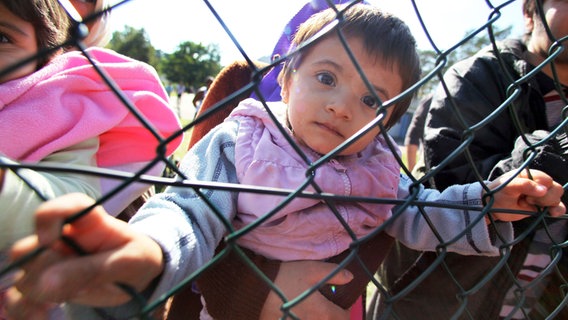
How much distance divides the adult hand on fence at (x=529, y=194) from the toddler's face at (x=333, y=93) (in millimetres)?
345

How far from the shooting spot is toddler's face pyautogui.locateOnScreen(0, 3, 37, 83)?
95cm

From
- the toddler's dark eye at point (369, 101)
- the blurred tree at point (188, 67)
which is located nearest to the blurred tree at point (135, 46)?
Answer: the blurred tree at point (188, 67)

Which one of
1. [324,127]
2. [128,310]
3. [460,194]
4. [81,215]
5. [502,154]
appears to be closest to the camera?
[81,215]

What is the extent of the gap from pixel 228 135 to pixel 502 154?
0.87 metres

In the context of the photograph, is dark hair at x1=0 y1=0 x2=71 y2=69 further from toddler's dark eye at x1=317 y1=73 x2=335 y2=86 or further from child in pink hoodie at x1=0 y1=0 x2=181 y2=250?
toddler's dark eye at x1=317 y1=73 x2=335 y2=86

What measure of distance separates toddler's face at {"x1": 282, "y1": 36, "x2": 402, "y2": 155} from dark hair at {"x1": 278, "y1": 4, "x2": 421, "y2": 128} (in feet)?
0.07

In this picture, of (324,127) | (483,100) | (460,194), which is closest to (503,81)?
(483,100)

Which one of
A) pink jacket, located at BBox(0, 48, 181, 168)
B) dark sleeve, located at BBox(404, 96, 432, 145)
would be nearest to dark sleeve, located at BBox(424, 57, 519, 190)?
pink jacket, located at BBox(0, 48, 181, 168)

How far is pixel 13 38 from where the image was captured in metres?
0.97

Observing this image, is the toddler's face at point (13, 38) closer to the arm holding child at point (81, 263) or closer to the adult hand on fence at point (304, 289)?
the arm holding child at point (81, 263)

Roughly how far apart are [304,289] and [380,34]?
60 cm

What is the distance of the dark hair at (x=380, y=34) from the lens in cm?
97

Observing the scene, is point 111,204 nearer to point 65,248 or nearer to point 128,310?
point 128,310

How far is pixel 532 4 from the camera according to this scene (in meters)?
1.41
